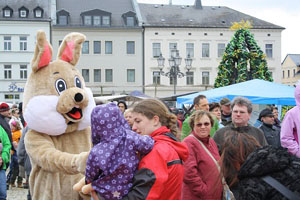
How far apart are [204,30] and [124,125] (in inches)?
1607

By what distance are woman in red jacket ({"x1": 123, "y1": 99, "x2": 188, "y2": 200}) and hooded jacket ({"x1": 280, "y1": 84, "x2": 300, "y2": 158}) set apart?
197 cm

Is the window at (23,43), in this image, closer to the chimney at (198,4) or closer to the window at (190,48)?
the window at (190,48)

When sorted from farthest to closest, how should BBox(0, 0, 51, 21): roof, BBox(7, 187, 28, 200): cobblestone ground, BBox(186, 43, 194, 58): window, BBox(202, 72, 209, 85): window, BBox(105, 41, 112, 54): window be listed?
BBox(202, 72, 209, 85): window < BBox(186, 43, 194, 58): window < BBox(105, 41, 112, 54): window < BBox(0, 0, 51, 21): roof < BBox(7, 187, 28, 200): cobblestone ground

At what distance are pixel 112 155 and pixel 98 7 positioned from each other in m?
42.7

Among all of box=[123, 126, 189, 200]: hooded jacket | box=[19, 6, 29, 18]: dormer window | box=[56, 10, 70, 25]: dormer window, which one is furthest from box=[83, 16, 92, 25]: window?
box=[123, 126, 189, 200]: hooded jacket

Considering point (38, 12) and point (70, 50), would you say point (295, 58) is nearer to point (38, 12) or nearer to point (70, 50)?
point (38, 12)

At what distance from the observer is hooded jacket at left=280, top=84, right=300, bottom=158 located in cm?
447

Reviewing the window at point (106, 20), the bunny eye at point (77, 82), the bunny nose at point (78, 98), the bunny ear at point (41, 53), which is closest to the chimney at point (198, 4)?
the window at point (106, 20)

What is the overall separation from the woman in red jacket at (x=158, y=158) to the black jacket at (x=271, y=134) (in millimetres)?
4396

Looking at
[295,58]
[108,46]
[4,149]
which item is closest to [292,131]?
[4,149]

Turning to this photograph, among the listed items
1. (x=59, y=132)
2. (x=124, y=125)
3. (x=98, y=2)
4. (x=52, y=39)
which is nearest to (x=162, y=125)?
(x=124, y=125)

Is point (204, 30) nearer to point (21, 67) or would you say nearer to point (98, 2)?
point (98, 2)

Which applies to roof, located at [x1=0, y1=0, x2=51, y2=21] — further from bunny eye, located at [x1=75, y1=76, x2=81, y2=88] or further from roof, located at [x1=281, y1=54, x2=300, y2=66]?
roof, located at [x1=281, y1=54, x2=300, y2=66]

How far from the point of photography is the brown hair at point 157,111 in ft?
9.53
